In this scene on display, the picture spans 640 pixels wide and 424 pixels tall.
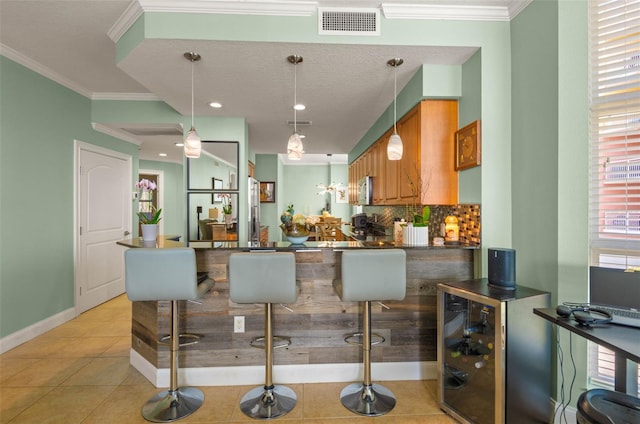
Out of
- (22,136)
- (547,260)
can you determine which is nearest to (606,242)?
(547,260)

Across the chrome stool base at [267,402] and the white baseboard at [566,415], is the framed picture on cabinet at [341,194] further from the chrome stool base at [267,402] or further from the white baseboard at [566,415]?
the white baseboard at [566,415]

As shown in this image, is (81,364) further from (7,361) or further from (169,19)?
(169,19)

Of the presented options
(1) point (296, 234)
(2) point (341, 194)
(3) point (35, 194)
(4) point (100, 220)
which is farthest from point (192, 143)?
(2) point (341, 194)

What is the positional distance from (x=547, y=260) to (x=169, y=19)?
308 centimetres

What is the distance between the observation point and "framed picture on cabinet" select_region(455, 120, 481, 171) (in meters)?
2.28

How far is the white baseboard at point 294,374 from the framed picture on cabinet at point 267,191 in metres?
5.25

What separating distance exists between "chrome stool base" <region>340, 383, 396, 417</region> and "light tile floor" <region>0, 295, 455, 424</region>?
0.04 meters

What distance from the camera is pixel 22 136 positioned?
3023 millimetres

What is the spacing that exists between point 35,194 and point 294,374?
329 centimetres

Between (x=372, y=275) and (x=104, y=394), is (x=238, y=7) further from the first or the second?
(x=104, y=394)

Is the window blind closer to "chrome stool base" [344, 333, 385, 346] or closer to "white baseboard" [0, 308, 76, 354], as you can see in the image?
"chrome stool base" [344, 333, 385, 346]

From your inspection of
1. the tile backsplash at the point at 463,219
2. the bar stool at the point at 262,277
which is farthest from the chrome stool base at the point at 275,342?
the tile backsplash at the point at 463,219

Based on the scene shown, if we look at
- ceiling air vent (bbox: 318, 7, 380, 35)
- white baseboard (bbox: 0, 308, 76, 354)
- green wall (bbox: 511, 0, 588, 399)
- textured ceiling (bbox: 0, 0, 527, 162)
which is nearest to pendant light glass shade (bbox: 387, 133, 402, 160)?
textured ceiling (bbox: 0, 0, 527, 162)

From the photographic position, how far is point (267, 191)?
7.45 m
